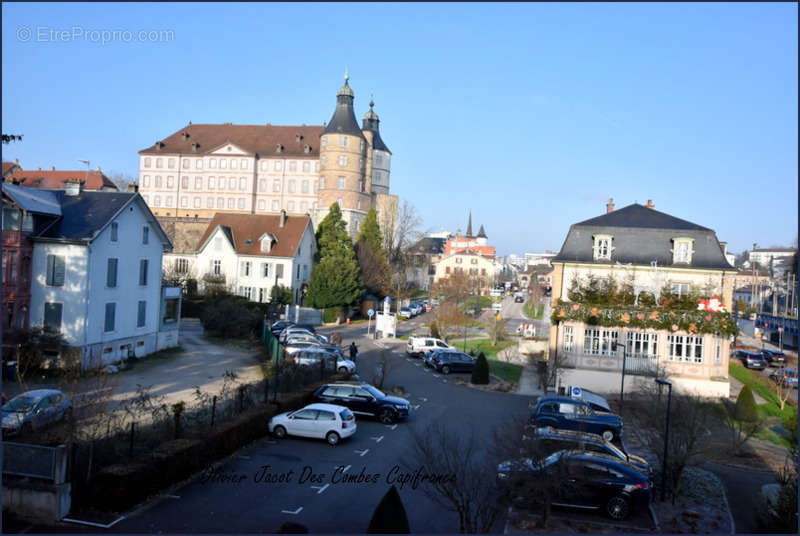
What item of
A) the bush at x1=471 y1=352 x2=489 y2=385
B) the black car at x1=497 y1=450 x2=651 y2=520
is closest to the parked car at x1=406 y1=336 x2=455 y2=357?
the bush at x1=471 y1=352 x2=489 y2=385

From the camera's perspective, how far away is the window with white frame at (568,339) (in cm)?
3108

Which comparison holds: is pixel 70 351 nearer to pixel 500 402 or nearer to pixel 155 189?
pixel 500 402

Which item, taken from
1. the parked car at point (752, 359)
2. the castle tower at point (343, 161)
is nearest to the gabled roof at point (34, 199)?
the parked car at point (752, 359)

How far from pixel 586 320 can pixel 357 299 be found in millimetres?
30691

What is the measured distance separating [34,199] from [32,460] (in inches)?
810

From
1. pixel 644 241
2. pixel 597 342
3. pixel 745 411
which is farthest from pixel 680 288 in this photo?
pixel 745 411

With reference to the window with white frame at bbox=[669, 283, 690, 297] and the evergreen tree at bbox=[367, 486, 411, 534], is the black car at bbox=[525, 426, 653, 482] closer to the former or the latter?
the evergreen tree at bbox=[367, 486, 411, 534]

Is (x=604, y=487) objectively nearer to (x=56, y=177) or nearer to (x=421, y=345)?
(x=421, y=345)

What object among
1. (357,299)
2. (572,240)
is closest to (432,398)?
(572,240)

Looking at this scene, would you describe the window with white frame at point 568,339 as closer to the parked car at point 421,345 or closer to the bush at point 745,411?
the bush at point 745,411

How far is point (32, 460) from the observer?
12.1 m

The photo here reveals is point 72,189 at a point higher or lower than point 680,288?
higher

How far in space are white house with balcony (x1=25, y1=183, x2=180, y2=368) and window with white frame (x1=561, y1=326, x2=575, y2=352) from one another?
874 inches

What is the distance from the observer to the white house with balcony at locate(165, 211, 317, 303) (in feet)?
182
